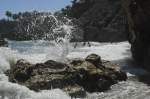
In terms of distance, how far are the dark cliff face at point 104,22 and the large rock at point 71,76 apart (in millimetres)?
32864

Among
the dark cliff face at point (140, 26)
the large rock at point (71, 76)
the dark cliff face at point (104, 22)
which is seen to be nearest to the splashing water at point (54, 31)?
the dark cliff face at point (104, 22)

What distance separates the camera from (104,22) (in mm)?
58562

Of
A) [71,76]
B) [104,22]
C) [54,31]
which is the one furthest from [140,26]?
[104,22]

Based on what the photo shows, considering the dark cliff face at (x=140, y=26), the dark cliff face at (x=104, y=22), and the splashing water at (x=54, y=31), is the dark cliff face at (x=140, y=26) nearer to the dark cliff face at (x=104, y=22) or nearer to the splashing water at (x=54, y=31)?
the splashing water at (x=54, y=31)

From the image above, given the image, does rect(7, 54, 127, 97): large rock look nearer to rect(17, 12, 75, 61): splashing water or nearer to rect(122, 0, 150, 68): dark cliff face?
rect(17, 12, 75, 61): splashing water

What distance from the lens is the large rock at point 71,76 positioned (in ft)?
47.9

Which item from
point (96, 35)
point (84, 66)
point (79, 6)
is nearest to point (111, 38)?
point (96, 35)

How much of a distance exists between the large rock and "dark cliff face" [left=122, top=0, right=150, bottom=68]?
20.3 feet

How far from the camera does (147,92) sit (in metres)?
14.0

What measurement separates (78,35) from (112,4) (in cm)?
716

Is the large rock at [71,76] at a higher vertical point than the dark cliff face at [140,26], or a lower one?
lower

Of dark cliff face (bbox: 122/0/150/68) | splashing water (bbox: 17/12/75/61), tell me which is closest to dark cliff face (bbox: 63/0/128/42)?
splashing water (bbox: 17/12/75/61)

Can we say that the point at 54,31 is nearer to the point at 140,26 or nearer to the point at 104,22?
the point at 104,22

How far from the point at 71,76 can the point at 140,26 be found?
30.9 feet
